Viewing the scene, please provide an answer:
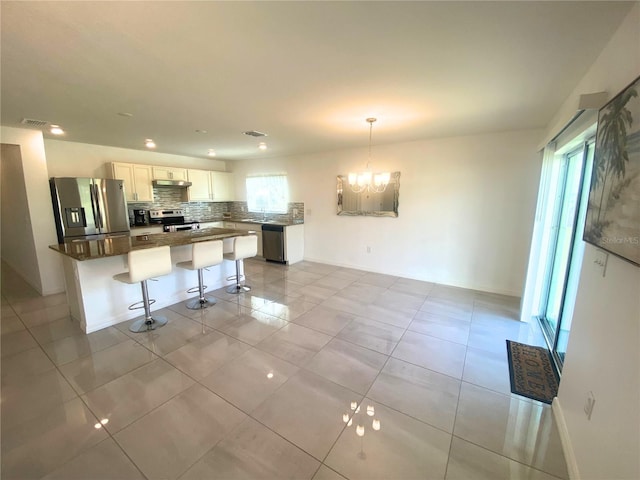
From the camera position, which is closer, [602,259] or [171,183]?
[602,259]

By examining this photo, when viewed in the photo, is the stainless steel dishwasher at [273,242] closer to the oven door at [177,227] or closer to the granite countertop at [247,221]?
the granite countertop at [247,221]

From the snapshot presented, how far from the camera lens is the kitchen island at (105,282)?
280cm

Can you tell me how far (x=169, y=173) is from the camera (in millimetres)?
5695

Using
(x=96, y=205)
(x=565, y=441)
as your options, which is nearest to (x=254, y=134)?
(x=96, y=205)

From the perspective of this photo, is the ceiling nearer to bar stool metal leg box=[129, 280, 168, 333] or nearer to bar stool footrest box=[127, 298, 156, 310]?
bar stool metal leg box=[129, 280, 168, 333]

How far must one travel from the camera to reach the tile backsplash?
589 cm

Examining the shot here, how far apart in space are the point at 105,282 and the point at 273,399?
2513 millimetres

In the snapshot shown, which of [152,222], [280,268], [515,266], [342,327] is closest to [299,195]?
[280,268]

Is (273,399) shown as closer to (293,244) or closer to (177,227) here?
(293,244)

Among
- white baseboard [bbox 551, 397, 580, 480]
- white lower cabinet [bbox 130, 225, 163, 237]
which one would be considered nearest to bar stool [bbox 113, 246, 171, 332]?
white lower cabinet [bbox 130, 225, 163, 237]

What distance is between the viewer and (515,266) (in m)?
3.93

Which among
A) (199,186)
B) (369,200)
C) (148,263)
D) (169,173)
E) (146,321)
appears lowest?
(146,321)

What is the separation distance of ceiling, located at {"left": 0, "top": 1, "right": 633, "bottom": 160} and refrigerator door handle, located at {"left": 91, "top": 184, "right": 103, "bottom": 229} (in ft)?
4.26

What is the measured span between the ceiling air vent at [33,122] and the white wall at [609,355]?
5.52 m
